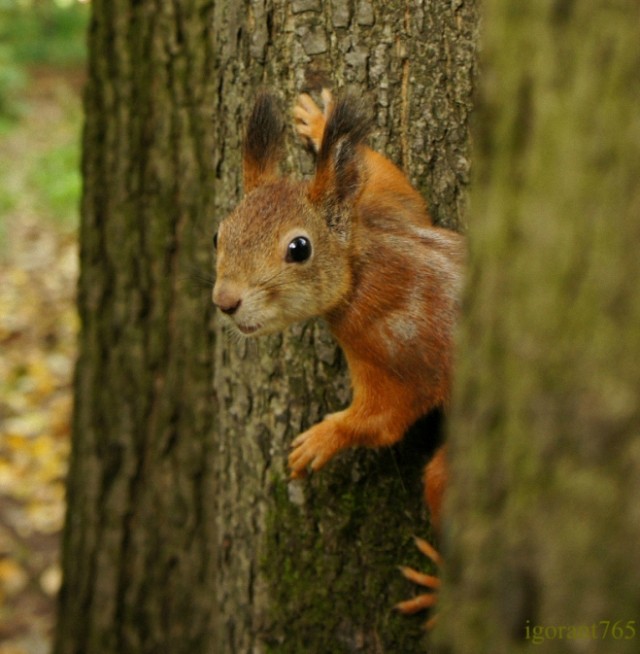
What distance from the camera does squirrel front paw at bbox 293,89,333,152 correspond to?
6.22ft

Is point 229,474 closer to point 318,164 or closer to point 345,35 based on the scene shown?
point 318,164

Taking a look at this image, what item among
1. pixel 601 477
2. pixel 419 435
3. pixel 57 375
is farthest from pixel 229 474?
pixel 57 375

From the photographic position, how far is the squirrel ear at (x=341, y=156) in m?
1.62

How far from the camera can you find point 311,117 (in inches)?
75.0

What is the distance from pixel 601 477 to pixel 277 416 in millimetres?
1306

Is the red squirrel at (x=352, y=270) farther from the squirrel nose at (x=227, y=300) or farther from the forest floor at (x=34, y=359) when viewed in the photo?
the forest floor at (x=34, y=359)

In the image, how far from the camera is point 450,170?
1902 millimetres

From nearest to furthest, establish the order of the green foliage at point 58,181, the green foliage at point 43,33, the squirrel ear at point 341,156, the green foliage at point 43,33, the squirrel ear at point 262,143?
1. the squirrel ear at point 341,156
2. the squirrel ear at point 262,143
3. the green foliage at point 58,181
4. the green foliage at point 43,33
5. the green foliage at point 43,33

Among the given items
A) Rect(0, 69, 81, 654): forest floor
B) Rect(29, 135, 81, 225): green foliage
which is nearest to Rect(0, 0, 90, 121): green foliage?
Rect(0, 69, 81, 654): forest floor

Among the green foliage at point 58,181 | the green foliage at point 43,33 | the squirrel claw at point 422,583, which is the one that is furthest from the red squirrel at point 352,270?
the green foliage at point 43,33

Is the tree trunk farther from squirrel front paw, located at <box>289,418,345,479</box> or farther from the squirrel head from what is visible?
squirrel front paw, located at <box>289,418,345,479</box>

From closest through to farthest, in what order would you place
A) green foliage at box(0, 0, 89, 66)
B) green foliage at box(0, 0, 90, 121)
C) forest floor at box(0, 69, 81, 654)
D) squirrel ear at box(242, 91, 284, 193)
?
squirrel ear at box(242, 91, 284, 193), forest floor at box(0, 69, 81, 654), green foliage at box(0, 0, 90, 121), green foliage at box(0, 0, 89, 66)

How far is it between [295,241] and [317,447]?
50cm

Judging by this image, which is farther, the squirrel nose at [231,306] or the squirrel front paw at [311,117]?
the squirrel front paw at [311,117]
